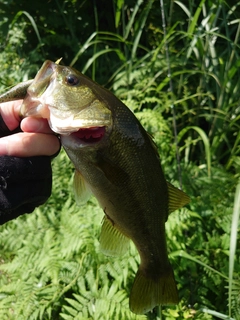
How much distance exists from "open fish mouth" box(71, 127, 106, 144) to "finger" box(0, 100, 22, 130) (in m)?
0.28

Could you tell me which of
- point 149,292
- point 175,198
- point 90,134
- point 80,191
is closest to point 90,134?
point 90,134

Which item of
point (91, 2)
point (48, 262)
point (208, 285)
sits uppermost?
point (91, 2)

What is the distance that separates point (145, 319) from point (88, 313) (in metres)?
0.32

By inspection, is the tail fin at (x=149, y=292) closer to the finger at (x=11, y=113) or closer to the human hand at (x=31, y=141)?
the human hand at (x=31, y=141)

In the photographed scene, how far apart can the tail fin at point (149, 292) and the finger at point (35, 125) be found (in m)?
0.80

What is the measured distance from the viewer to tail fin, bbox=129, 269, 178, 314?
185cm

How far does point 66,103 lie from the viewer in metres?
1.46

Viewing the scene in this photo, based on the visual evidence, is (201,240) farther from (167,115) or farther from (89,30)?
(89,30)

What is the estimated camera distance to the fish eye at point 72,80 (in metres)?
1.47

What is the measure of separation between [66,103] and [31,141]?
182 mm

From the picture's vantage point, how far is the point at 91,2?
436 cm

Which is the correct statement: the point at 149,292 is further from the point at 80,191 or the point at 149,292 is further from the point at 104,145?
the point at 104,145

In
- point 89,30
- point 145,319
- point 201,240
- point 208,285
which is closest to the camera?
point 145,319

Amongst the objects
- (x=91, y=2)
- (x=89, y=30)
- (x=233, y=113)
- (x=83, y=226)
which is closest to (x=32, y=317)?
(x=83, y=226)
